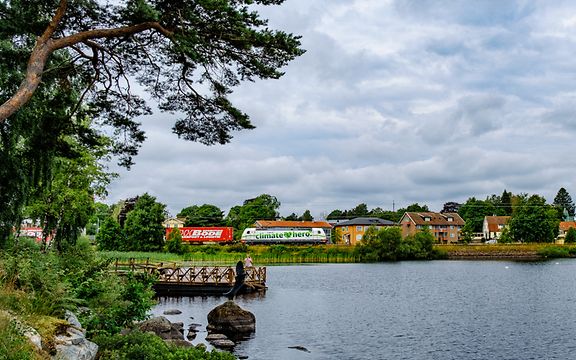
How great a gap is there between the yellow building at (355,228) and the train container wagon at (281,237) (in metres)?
22.8

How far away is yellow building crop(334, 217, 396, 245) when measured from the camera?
127 meters

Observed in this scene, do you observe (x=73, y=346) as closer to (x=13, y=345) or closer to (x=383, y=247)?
A: (x=13, y=345)

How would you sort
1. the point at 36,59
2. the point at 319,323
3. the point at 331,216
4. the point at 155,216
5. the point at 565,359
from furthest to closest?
the point at 331,216
the point at 155,216
the point at 319,323
the point at 565,359
the point at 36,59

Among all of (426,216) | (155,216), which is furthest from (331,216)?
(155,216)

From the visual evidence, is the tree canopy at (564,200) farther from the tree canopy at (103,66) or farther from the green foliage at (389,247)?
the tree canopy at (103,66)

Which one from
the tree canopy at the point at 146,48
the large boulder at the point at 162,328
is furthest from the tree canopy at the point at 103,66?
the large boulder at the point at 162,328

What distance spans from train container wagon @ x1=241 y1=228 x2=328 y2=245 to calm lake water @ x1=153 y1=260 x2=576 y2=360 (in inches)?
2065

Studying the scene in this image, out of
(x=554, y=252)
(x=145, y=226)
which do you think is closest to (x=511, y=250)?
(x=554, y=252)

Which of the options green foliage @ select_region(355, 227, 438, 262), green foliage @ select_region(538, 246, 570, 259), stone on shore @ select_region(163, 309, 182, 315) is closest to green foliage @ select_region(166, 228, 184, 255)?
green foliage @ select_region(355, 227, 438, 262)

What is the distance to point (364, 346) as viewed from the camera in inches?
870

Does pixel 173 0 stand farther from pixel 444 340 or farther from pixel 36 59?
pixel 444 340

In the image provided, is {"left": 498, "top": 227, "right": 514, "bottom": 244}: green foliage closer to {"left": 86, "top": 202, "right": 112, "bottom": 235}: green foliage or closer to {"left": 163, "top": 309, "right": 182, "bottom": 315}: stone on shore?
{"left": 86, "top": 202, "right": 112, "bottom": 235}: green foliage

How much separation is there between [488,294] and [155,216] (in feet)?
178

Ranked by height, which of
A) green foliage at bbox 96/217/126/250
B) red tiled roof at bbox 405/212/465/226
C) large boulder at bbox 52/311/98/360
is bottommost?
large boulder at bbox 52/311/98/360
